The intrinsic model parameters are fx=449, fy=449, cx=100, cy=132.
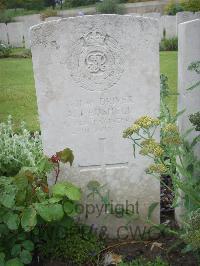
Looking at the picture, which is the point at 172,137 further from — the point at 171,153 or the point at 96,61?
the point at 96,61

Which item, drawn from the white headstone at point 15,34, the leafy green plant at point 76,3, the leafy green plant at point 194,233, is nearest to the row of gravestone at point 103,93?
the leafy green plant at point 194,233

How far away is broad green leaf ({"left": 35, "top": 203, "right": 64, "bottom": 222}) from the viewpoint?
2820 millimetres

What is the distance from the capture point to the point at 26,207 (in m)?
2.90

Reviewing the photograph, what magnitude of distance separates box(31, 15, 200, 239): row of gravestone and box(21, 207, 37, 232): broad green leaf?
0.57m

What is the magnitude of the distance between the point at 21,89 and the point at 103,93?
268 inches

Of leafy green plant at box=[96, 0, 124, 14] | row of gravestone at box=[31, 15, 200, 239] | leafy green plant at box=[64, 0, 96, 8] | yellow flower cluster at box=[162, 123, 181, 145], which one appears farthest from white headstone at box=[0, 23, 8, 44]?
leafy green plant at box=[64, 0, 96, 8]

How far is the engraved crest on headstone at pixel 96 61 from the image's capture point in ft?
10.1

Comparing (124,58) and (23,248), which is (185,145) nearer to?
(124,58)

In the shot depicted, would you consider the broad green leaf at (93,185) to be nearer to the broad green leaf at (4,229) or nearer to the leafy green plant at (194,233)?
the broad green leaf at (4,229)

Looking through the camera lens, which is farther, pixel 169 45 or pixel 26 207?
pixel 169 45

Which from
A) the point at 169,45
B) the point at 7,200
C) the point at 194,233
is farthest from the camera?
the point at 169,45

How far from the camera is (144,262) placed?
310 centimetres

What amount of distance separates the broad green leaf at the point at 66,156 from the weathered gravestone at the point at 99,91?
0.57ft

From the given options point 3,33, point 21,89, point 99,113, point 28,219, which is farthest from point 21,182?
point 3,33
